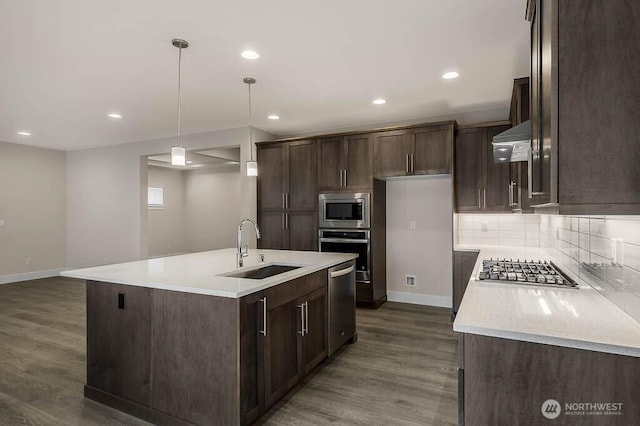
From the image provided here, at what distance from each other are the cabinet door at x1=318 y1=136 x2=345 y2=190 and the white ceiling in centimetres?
37

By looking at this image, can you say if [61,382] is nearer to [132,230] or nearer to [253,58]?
[253,58]

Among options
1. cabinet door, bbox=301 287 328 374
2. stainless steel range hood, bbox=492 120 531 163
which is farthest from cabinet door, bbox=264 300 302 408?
stainless steel range hood, bbox=492 120 531 163

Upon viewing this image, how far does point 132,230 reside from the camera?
21.7 ft

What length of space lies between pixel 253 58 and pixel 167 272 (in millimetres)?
1920

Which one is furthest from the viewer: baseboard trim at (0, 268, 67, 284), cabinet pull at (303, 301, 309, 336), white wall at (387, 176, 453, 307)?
baseboard trim at (0, 268, 67, 284)

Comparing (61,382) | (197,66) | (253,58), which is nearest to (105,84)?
(197,66)

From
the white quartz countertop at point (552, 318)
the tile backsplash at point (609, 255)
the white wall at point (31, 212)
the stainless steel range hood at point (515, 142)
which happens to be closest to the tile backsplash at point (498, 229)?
the tile backsplash at point (609, 255)

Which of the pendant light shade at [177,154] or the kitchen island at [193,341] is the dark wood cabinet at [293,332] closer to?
the kitchen island at [193,341]

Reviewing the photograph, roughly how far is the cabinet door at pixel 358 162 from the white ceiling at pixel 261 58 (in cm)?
38

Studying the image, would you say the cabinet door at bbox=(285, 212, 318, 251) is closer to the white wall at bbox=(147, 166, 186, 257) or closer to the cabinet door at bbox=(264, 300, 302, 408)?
the cabinet door at bbox=(264, 300, 302, 408)

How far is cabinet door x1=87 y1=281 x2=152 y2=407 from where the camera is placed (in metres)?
2.26

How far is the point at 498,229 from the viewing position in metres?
4.59

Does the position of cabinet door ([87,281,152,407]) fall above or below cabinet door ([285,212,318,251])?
below

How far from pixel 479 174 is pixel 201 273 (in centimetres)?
349
